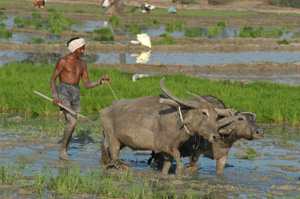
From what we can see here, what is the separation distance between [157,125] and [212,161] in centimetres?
149

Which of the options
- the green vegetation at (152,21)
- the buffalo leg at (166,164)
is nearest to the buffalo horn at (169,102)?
the buffalo leg at (166,164)

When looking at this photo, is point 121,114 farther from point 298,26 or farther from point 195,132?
point 298,26

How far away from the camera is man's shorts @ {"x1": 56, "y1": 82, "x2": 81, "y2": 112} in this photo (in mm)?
7098

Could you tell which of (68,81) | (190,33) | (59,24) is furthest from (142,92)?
(59,24)

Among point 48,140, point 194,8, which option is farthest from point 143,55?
point 194,8

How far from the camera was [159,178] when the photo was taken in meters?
6.46

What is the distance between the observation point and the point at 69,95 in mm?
7168

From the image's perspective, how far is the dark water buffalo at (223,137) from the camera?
257 inches

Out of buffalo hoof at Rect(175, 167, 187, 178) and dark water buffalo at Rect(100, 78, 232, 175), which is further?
buffalo hoof at Rect(175, 167, 187, 178)

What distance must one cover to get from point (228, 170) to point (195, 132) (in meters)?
1.11

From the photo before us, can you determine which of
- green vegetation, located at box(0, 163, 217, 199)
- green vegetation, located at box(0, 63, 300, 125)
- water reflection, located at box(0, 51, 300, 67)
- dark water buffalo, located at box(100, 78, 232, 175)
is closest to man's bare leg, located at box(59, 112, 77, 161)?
dark water buffalo, located at box(100, 78, 232, 175)

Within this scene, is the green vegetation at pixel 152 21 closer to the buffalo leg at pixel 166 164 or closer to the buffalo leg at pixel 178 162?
the buffalo leg at pixel 166 164

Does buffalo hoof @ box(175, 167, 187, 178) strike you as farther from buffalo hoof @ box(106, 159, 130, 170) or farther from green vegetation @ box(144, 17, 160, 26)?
green vegetation @ box(144, 17, 160, 26)

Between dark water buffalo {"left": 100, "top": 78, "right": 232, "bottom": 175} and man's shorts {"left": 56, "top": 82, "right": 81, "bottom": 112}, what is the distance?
16.5 inches
